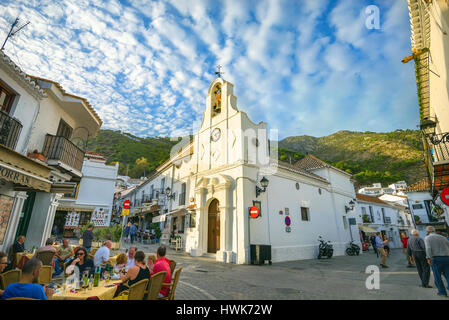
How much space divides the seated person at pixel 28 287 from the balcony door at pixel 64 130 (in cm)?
1027

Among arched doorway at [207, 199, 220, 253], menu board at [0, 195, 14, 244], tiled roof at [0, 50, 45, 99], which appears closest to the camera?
tiled roof at [0, 50, 45, 99]

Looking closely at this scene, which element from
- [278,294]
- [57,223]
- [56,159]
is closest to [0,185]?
[56,159]

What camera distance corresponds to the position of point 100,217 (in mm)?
22344

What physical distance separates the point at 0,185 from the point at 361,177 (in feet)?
229

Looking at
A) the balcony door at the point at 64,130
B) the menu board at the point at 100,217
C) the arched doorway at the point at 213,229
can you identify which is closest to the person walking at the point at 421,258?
the arched doorway at the point at 213,229

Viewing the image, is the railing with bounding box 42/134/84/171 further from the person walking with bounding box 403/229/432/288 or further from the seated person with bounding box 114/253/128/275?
the person walking with bounding box 403/229/432/288

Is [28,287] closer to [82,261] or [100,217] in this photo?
[82,261]

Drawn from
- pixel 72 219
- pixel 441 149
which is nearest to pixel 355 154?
pixel 441 149

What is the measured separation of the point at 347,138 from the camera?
8900cm

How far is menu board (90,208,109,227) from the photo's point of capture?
22.0 metres

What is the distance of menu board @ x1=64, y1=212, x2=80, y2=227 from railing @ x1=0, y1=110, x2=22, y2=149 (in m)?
17.1

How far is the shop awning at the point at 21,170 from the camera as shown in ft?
21.0

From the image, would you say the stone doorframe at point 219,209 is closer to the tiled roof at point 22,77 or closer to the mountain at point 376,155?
the tiled roof at point 22,77

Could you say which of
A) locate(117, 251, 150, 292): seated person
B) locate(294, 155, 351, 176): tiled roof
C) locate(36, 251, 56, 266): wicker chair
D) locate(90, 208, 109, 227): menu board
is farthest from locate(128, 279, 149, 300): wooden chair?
locate(90, 208, 109, 227): menu board
